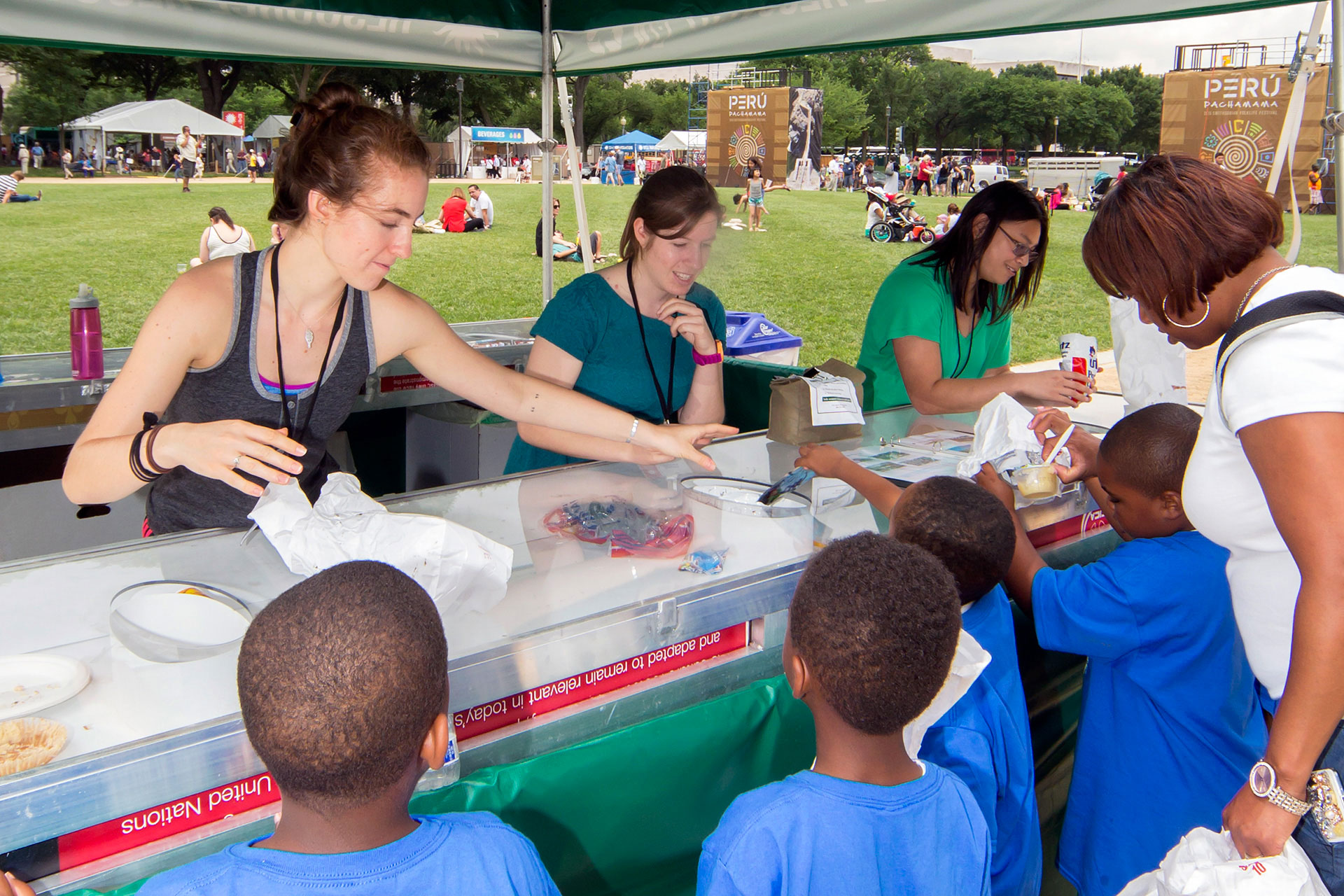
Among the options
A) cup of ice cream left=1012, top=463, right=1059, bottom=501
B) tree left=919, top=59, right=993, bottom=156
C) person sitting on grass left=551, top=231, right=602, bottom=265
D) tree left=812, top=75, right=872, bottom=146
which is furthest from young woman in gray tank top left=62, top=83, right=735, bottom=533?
tree left=919, top=59, right=993, bottom=156

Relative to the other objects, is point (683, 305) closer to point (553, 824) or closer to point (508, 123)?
point (553, 824)

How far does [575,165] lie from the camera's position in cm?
431

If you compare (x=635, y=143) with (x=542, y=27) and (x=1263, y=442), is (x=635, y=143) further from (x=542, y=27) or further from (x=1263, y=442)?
(x=1263, y=442)

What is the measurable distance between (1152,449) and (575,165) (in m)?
3.14

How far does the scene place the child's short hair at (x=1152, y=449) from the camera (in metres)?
1.73

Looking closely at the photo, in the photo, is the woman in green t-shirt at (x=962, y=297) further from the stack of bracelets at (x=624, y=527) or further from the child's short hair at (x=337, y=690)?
the child's short hair at (x=337, y=690)

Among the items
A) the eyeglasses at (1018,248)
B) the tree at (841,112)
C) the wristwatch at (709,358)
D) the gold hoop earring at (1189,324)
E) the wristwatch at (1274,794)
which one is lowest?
the wristwatch at (1274,794)

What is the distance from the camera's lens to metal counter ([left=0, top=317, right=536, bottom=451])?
345 cm

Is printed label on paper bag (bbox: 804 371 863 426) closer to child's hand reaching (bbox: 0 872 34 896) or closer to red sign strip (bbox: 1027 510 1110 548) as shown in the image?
red sign strip (bbox: 1027 510 1110 548)

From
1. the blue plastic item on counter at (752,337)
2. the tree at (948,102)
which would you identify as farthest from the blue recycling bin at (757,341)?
the tree at (948,102)

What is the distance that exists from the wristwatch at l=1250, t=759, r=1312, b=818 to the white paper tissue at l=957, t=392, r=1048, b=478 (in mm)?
921

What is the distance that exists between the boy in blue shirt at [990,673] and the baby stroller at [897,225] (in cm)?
1930

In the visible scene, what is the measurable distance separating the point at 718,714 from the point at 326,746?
828 mm

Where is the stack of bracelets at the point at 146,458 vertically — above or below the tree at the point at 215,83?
below
